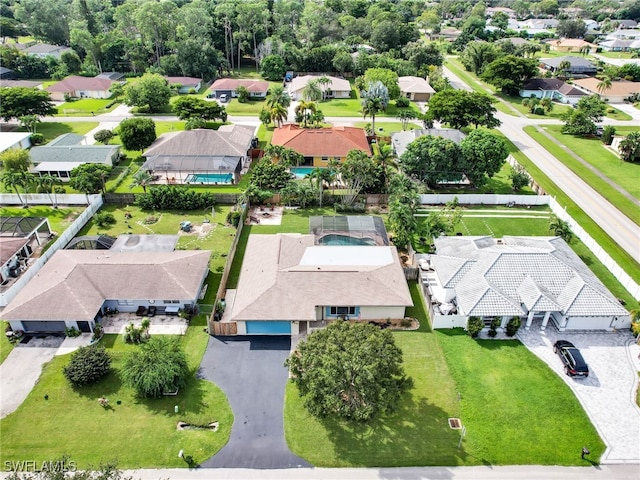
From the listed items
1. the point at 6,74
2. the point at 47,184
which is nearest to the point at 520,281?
the point at 47,184

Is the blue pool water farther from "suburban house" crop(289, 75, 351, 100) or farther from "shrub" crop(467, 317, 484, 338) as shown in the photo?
"suburban house" crop(289, 75, 351, 100)

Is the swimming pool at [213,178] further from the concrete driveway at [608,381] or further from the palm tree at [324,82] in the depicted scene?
the palm tree at [324,82]

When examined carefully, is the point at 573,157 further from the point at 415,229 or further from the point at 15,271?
the point at 15,271

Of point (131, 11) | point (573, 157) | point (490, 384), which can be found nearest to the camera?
point (490, 384)

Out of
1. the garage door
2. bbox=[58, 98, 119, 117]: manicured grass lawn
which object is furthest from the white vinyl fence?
bbox=[58, 98, 119, 117]: manicured grass lawn

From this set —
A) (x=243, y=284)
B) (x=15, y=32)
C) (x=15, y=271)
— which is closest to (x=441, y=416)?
(x=243, y=284)
